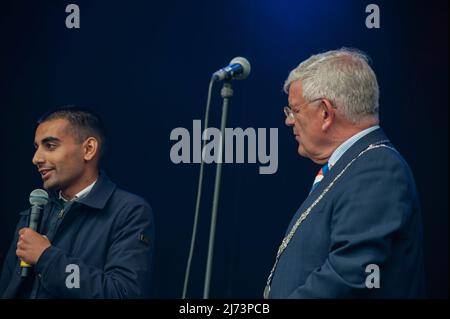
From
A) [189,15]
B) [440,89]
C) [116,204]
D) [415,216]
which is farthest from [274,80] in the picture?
[415,216]

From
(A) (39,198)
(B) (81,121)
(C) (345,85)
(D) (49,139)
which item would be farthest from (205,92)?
(C) (345,85)

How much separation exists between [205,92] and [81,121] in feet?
2.34

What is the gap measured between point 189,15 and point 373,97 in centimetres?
142

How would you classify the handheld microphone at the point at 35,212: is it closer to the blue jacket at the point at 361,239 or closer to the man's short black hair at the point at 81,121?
the man's short black hair at the point at 81,121

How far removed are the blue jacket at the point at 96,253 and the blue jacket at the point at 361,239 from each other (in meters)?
0.61

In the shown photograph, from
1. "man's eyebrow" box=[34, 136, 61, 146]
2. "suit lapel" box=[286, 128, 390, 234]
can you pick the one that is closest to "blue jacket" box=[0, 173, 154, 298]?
"man's eyebrow" box=[34, 136, 61, 146]

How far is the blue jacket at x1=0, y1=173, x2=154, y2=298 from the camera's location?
2.99 meters

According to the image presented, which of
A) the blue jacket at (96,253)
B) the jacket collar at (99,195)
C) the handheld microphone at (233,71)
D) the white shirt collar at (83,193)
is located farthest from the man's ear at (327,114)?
the white shirt collar at (83,193)

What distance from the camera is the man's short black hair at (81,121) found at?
3484 millimetres

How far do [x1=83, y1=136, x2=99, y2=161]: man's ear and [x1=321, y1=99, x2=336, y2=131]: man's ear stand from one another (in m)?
1.12

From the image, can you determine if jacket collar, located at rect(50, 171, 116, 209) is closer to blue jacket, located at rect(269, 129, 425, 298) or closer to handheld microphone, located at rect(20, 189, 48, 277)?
handheld microphone, located at rect(20, 189, 48, 277)

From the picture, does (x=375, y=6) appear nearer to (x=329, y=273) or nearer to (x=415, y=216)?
(x=415, y=216)

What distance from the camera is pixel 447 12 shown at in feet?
12.8
